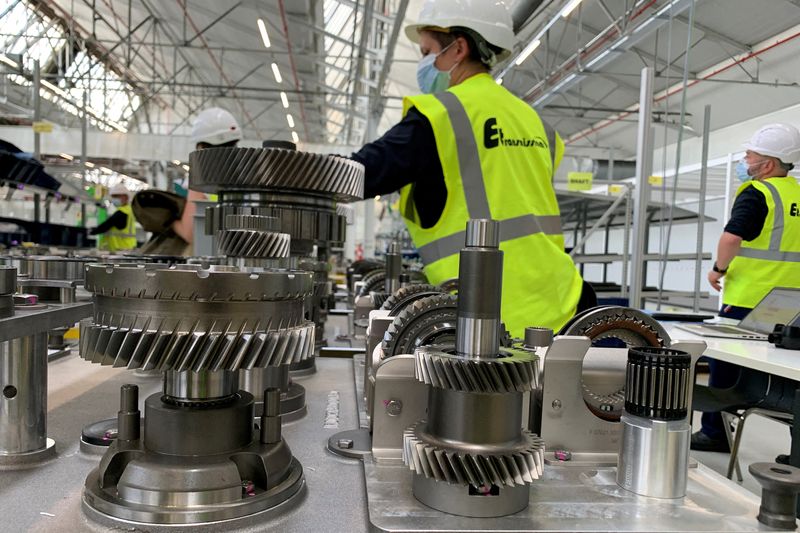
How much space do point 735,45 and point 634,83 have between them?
1904mm

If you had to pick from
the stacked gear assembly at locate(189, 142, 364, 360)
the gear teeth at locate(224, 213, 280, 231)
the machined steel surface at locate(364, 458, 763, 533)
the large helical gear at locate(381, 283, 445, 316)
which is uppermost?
the stacked gear assembly at locate(189, 142, 364, 360)

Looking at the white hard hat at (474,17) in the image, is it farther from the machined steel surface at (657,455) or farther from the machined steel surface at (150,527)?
the machined steel surface at (657,455)

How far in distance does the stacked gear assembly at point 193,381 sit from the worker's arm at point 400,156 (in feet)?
2.22

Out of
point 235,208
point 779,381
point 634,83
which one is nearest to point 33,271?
point 235,208

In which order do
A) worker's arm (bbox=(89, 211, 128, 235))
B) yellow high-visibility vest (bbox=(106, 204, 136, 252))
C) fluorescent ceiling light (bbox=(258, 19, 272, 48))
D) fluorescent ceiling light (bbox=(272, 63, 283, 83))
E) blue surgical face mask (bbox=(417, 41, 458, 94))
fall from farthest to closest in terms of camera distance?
fluorescent ceiling light (bbox=(272, 63, 283, 83)), fluorescent ceiling light (bbox=(258, 19, 272, 48)), yellow high-visibility vest (bbox=(106, 204, 136, 252)), worker's arm (bbox=(89, 211, 128, 235)), blue surgical face mask (bbox=(417, 41, 458, 94))

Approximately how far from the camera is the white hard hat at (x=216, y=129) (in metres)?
2.54

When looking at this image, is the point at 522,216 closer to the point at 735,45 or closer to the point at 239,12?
the point at 735,45

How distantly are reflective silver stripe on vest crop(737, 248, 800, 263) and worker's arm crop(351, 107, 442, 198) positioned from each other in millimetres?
2493

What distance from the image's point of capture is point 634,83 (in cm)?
814

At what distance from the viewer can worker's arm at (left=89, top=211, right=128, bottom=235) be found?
4.75 metres

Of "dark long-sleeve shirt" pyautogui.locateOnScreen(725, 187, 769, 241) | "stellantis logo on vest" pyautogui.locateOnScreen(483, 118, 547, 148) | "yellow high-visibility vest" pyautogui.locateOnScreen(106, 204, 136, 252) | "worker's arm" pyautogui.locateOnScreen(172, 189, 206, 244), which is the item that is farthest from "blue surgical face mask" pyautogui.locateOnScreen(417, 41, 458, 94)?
"yellow high-visibility vest" pyautogui.locateOnScreen(106, 204, 136, 252)

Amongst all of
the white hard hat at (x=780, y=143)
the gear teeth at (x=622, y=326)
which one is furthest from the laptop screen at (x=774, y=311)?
the gear teeth at (x=622, y=326)

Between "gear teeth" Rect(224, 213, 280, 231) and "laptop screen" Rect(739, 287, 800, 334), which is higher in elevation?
"gear teeth" Rect(224, 213, 280, 231)

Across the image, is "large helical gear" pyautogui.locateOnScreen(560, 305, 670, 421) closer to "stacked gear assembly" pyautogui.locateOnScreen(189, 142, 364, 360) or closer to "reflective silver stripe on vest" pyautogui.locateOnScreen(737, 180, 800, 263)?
"stacked gear assembly" pyautogui.locateOnScreen(189, 142, 364, 360)
